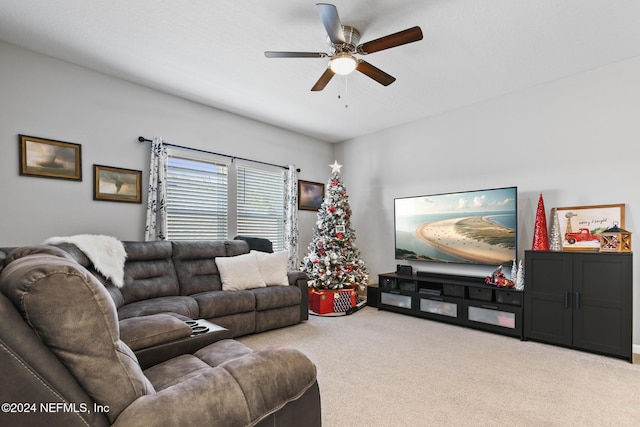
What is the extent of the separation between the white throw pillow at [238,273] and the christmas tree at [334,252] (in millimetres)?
1104

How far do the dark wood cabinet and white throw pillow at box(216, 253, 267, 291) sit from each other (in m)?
3.10

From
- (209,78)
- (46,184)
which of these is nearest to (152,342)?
(46,184)

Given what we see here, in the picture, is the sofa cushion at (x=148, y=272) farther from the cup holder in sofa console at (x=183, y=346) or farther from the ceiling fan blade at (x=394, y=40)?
the ceiling fan blade at (x=394, y=40)

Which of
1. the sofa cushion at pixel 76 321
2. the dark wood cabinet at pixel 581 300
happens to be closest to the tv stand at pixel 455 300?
the dark wood cabinet at pixel 581 300

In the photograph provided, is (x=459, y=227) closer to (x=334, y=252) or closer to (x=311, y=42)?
(x=334, y=252)

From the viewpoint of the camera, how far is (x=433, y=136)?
502 centimetres

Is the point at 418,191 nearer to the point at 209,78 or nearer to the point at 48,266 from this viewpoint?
the point at 209,78

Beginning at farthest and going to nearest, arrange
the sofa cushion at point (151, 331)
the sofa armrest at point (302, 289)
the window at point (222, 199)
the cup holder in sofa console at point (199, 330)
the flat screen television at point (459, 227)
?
the window at point (222, 199), the sofa armrest at point (302, 289), the flat screen television at point (459, 227), the cup holder in sofa console at point (199, 330), the sofa cushion at point (151, 331)

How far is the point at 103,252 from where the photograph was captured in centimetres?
310

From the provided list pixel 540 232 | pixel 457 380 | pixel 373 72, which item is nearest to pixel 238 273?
pixel 457 380

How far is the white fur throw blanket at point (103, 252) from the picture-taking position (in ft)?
9.73

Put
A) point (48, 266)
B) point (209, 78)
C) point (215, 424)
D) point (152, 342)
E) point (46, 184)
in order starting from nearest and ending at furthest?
point (48, 266)
point (215, 424)
point (152, 342)
point (46, 184)
point (209, 78)

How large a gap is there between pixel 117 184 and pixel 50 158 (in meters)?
0.66

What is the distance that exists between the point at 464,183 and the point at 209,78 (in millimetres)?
3639
